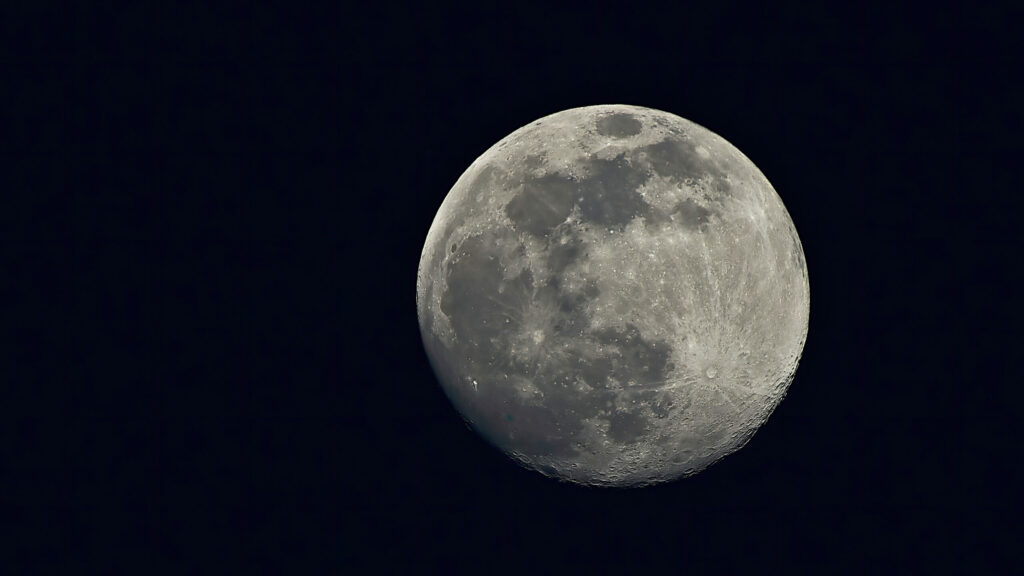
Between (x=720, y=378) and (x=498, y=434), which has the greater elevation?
(x=720, y=378)

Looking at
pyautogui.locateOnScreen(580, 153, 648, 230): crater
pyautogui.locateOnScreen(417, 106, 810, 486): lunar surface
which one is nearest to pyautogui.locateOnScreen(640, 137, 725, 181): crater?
pyautogui.locateOnScreen(417, 106, 810, 486): lunar surface

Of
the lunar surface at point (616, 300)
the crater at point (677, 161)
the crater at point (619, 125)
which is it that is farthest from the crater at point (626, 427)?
the crater at point (619, 125)

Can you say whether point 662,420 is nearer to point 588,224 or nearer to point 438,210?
point 588,224

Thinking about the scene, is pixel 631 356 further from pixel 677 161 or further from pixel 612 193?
pixel 677 161

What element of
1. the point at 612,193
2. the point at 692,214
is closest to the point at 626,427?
the point at 692,214

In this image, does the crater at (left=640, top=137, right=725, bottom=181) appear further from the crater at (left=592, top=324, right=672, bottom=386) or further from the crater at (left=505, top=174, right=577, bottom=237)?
the crater at (left=592, top=324, right=672, bottom=386)

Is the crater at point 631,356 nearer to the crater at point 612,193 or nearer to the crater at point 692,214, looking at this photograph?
the crater at point 612,193

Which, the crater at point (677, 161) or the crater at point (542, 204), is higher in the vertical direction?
the crater at point (677, 161)

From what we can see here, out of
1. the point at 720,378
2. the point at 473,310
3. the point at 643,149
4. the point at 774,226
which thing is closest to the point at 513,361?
the point at 473,310
